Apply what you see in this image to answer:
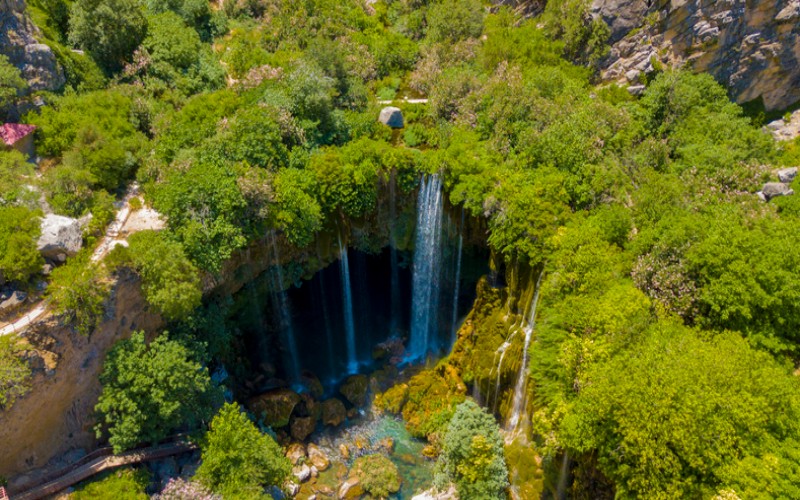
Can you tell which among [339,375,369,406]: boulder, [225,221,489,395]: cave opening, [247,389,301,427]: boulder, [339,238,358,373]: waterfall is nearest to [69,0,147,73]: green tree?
[225,221,489,395]: cave opening

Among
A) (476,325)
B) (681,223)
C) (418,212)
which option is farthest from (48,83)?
(681,223)

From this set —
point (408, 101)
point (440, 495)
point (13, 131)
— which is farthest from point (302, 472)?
point (408, 101)

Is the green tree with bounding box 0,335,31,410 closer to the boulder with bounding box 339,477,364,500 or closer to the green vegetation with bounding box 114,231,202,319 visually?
the green vegetation with bounding box 114,231,202,319

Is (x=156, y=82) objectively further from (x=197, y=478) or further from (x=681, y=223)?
(x=681, y=223)

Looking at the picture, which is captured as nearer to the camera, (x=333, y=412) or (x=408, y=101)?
(x=333, y=412)

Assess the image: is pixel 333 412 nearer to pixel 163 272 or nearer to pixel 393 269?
pixel 393 269
